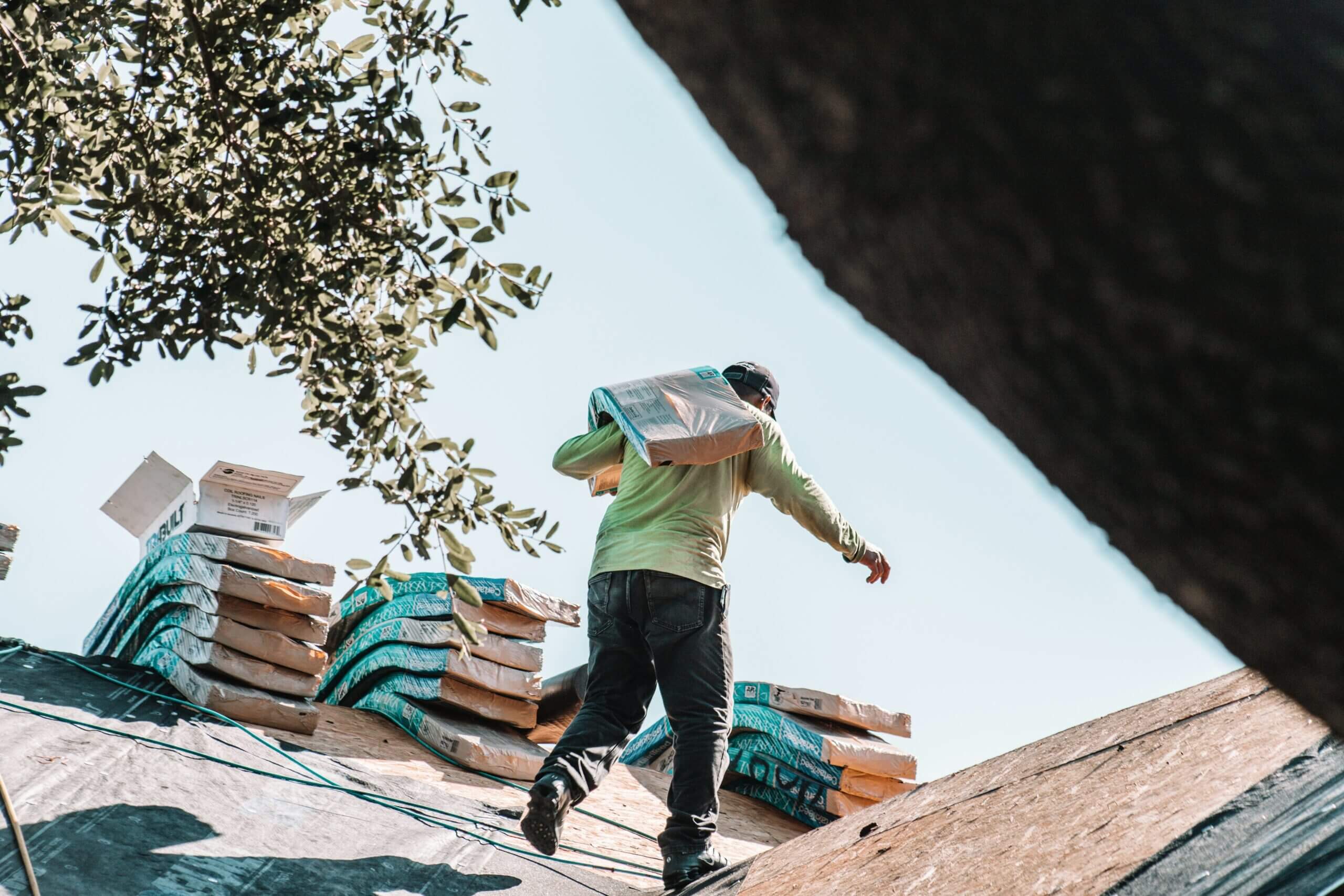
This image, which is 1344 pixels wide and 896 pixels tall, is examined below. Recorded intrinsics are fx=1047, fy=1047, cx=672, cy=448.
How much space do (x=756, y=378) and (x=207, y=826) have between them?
101 inches

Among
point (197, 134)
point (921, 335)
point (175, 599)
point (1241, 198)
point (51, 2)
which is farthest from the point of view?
point (175, 599)

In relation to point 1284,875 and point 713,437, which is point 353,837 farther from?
point 1284,875

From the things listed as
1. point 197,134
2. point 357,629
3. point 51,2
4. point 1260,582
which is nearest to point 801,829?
point 357,629

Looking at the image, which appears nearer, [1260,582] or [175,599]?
[1260,582]

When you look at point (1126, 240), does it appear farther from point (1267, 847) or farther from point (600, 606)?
point (600, 606)

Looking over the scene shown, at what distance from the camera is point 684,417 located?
365 centimetres

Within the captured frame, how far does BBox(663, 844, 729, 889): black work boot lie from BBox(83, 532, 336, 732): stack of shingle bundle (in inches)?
92.7

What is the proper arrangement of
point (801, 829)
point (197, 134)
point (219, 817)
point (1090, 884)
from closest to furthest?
point (1090, 884) < point (219, 817) < point (197, 134) < point (801, 829)

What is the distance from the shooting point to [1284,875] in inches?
84.4

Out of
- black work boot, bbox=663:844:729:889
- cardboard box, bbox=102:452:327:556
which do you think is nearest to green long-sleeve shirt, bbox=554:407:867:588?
black work boot, bbox=663:844:729:889

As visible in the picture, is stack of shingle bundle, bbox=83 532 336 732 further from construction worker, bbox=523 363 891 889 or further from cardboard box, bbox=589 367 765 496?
cardboard box, bbox=589 367 765 496

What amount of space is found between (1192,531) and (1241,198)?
0.73 feet

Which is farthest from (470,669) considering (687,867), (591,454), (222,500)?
(687,867)

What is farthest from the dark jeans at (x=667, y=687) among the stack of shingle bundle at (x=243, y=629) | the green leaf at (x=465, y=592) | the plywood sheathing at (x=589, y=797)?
the stack of shingle bundle at (x=243, y=629)
